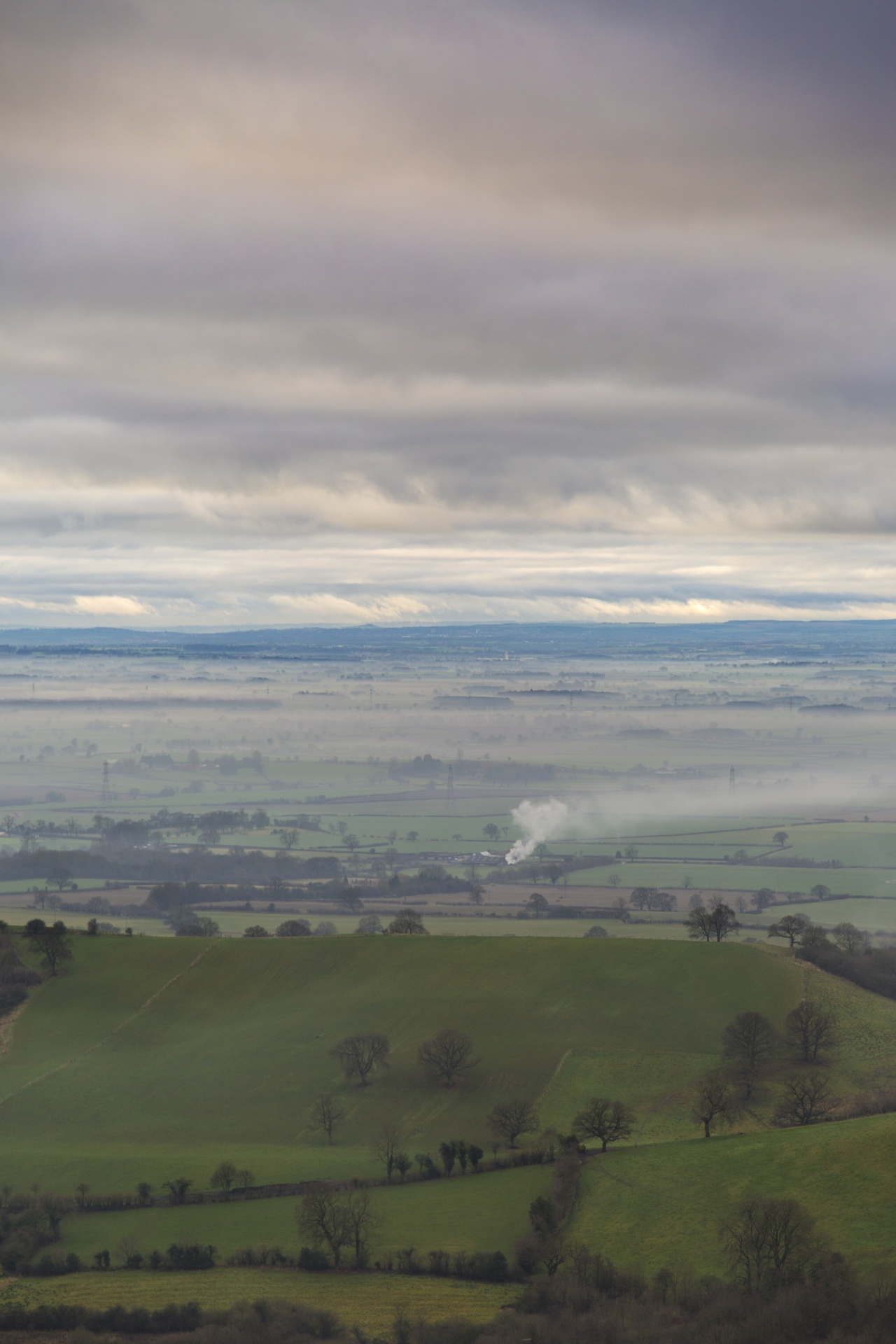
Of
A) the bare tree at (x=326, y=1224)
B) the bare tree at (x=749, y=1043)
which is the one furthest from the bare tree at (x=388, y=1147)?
the bare tree at (x=749, y=1043)

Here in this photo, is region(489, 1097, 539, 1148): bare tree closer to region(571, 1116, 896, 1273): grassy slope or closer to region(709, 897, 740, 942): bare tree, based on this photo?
region(571, 1116, 896, 1273): grassy slope

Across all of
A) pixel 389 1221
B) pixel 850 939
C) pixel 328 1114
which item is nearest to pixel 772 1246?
pixel 389 1221

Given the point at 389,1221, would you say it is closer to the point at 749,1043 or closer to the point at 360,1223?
the point at 360,1223

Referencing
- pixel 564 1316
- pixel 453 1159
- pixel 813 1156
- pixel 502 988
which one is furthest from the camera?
pixel 502 988

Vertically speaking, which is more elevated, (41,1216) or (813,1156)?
(813,1156)

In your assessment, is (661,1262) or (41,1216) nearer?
(661,1262)

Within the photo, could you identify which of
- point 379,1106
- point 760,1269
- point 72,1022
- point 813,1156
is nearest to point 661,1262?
point 760,1269

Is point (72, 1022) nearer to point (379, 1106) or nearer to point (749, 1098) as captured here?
point (379, 1106)

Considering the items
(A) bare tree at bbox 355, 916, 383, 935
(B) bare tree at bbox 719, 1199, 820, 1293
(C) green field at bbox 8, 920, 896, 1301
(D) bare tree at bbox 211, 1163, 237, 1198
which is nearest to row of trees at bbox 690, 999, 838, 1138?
(C) green field at bbox 8, 920, 896, 1301
